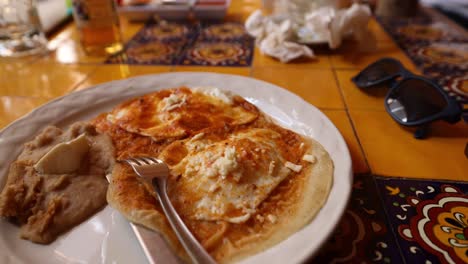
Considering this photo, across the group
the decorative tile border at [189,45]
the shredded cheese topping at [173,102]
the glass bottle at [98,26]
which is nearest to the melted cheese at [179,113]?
the shredded cheese topping at [173,102]

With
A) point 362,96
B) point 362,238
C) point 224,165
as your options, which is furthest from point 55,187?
point 362,96

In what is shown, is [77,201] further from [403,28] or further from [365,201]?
[403,28]

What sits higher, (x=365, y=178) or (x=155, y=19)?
(x=155, y=19)

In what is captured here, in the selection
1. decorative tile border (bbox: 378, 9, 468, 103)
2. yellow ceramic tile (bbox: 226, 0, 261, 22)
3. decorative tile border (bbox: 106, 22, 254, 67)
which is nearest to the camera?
decorative tile border (bbox: 378, 9, 468, 103)

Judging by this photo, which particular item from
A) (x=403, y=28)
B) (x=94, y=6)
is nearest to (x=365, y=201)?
(x=94, y=6)

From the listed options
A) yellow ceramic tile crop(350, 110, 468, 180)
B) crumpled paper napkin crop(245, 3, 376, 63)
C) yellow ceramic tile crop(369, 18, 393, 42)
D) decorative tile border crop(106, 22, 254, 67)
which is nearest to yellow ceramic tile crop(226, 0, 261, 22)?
decorative tile border crop(106, 22, 254, 67)

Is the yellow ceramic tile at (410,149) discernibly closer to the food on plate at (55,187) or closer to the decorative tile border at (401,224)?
the decorative tile border at (401,224)

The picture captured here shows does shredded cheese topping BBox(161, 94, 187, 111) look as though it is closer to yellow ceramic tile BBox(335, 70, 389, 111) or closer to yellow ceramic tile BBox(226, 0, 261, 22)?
yellow ceramic tile BBox(335, 70, 389, 111)
